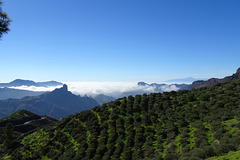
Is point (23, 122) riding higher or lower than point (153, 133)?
lower

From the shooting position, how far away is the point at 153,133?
3025 centimetres

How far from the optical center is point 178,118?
32.4 meters

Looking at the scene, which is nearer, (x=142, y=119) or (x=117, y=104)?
(x=142, y=119)

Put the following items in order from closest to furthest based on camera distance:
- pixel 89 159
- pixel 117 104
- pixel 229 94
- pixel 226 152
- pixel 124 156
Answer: pixel 226 152
pixel 124 156
pixel 89 159
pixel 229 94
pixel 117 104

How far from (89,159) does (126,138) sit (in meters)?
8.33

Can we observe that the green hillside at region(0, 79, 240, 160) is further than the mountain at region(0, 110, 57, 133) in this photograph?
No

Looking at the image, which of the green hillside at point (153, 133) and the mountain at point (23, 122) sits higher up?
the green hillside at point (153, 133)

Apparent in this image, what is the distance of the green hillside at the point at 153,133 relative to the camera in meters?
19.8

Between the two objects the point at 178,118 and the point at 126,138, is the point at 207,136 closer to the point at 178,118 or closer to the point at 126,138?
the point at 178,118

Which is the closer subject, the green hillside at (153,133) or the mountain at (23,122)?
the green hillside at (153,133)

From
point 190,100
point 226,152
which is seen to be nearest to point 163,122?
point 190,100

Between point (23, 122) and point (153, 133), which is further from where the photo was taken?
point (23, 122)

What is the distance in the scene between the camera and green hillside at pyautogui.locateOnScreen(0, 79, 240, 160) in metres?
19.8

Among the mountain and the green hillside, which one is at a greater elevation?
the green hillside
